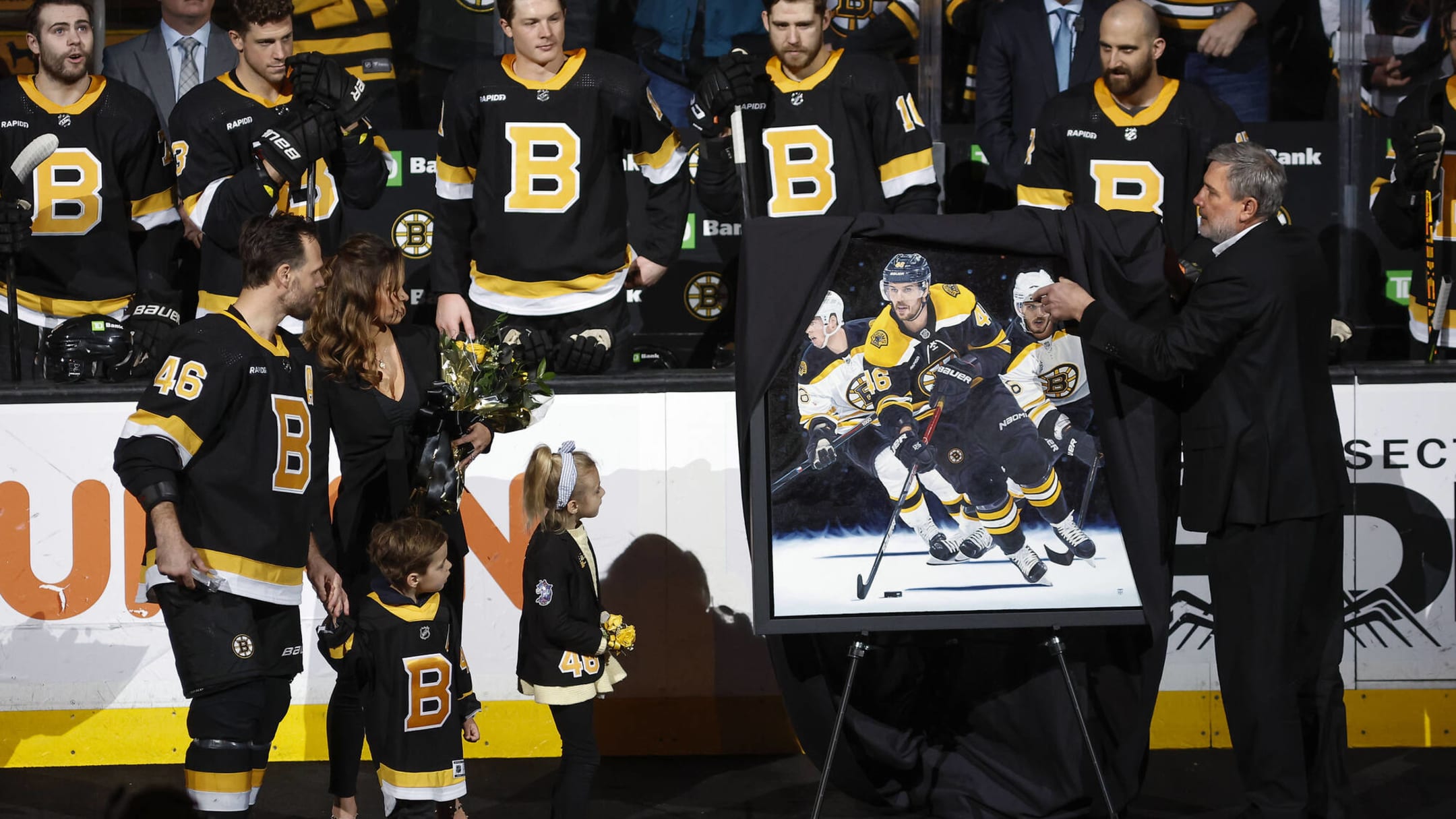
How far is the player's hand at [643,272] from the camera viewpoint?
542cm

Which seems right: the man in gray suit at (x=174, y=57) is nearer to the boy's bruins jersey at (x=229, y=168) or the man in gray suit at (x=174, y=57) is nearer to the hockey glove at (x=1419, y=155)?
the boy's bruins jersey at (x=229, y=168)

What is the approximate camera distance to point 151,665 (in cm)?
479

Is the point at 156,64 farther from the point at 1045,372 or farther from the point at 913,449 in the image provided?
the point at 1045,372

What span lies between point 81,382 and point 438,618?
187cm

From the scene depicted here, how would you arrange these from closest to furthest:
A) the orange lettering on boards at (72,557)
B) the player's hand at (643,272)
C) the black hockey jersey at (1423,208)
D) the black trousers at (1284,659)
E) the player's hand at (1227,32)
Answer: the black trousers at (1284,659) < the orange lettering on boards at (72,557) < the player's hand at (643,272) < the black hockey jersey at (1423,208) < the player's hand at (1227,32)

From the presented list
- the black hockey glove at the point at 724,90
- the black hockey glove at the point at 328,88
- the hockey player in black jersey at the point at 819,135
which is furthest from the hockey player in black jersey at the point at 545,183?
the black hockey glove at the point at 328,88

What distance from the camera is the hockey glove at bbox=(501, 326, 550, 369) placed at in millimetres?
5051

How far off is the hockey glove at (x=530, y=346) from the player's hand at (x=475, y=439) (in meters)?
0.92

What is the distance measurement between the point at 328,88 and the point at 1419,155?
12.8 feet

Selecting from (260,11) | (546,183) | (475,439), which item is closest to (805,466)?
(475,439)

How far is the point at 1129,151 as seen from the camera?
223 inches

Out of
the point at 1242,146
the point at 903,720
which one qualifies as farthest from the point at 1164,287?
the point at 903,720

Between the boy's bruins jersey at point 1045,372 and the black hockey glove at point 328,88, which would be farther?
the black hockey glove at point 328,88

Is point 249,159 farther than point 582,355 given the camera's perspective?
Yes
